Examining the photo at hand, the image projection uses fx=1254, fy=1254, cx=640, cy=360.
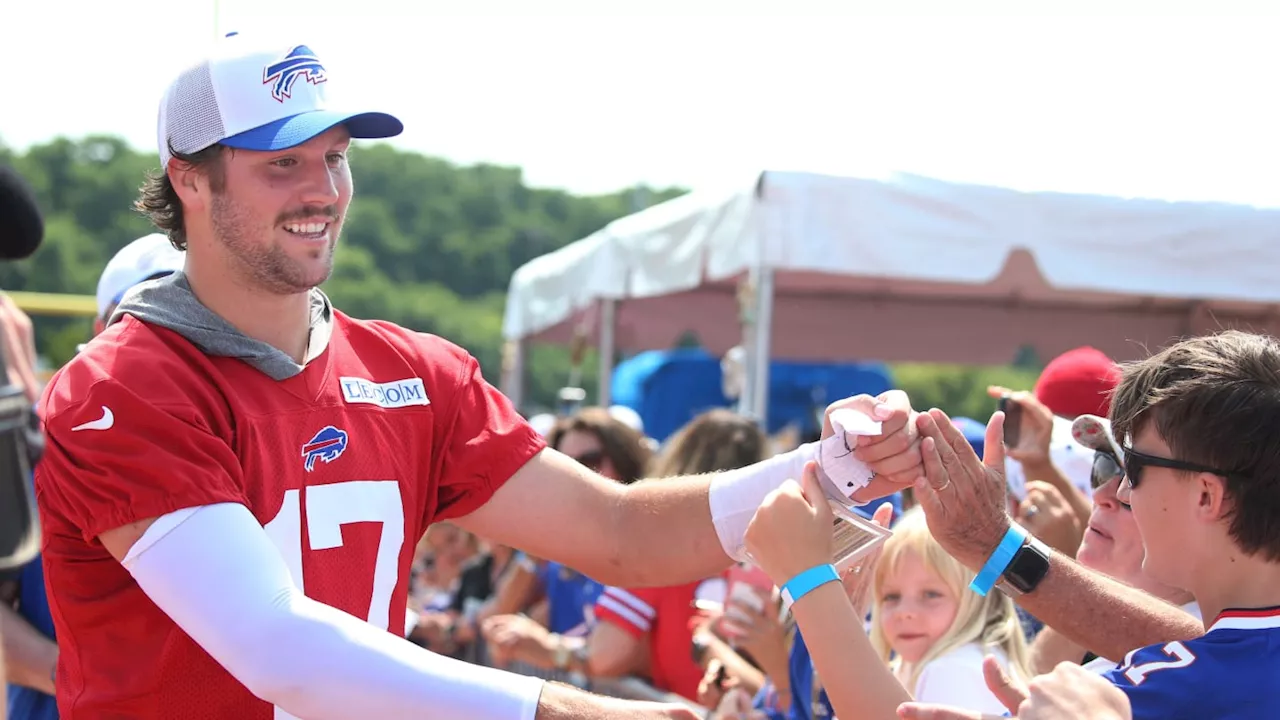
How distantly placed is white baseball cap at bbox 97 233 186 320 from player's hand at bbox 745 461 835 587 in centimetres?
186

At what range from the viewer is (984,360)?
418 inches

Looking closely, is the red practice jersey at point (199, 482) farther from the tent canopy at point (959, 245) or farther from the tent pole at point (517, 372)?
the tent pole at point (517, 372)

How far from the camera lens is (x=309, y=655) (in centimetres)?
185

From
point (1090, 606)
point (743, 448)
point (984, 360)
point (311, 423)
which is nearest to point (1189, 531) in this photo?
point (1090, 606)

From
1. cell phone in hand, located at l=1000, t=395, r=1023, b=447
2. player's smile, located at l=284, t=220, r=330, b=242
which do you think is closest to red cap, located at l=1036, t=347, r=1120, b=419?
cell phone in hand, located at l=1000, t=395, r=1023, b=447

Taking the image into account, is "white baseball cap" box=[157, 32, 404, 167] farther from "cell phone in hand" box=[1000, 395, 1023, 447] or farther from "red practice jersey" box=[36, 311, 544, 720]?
"cell phone in hand" box=[1000, 395, 1023, 447]

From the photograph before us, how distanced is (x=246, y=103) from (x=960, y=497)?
1.52m

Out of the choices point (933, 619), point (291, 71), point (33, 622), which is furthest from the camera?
point (33, 622)

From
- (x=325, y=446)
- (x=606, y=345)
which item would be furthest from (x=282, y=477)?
(x=606, y=345)

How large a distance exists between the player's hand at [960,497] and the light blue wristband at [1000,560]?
2 centimetres

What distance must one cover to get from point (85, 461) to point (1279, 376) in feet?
6.22

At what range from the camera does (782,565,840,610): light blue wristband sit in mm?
2062

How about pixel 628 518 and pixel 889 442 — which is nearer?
pixel 889 442

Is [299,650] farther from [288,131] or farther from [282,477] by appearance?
[288,131]
